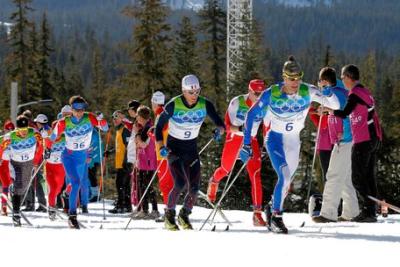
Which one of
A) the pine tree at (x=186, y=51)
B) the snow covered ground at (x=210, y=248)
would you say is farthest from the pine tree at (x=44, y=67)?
the snow covered ground at (x=210, y=248)

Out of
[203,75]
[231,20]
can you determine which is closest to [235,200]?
[203,75]

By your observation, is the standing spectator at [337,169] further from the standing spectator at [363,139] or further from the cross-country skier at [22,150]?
the cross-country skier at [22,150]

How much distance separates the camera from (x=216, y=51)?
52.1 metres

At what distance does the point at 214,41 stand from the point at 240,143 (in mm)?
41607

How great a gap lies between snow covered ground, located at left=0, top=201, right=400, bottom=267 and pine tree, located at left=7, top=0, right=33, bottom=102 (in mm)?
46939

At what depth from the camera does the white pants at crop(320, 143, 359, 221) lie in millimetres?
10094

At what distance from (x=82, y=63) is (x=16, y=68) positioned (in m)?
134

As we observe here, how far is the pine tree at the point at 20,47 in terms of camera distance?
5462cm

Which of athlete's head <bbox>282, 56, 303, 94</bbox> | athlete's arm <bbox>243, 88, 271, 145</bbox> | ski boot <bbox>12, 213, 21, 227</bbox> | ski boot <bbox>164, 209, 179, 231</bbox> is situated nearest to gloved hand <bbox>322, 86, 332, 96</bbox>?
athlete's head <bbox>282, 56, 303, 94</bbox>

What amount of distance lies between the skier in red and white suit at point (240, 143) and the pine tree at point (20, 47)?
45.3 metres

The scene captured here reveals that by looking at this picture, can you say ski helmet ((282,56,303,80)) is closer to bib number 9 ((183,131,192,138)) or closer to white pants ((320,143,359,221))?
bib number 9 ((183,131,192,138))

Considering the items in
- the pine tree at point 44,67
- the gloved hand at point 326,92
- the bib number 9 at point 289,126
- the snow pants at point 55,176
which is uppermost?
the gloved hand at point 326,92

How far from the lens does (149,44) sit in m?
41.9

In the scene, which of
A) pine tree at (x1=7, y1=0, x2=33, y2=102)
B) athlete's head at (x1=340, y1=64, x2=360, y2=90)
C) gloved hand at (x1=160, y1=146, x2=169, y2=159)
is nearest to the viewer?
gloved hand at (x1=160, y1=146, x2=169, y2=159)
